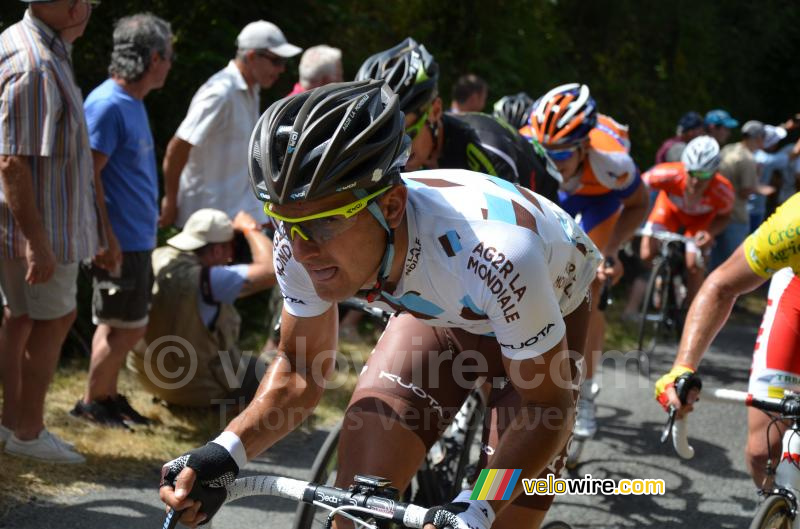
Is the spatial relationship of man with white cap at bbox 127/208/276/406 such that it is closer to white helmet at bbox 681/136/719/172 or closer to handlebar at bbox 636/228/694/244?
white helmet at bbox 681/136/719/172

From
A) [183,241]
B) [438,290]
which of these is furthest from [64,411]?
[438,290]

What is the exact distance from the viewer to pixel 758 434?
159 inches

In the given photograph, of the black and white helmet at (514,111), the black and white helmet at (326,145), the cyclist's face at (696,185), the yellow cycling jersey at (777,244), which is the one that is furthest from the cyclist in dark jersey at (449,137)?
the cyclist's face at (696,185)

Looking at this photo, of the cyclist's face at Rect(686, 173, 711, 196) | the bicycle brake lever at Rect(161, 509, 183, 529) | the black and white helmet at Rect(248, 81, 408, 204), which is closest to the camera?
the bicycle brake lever at Rect(161, 509, 183, 529)

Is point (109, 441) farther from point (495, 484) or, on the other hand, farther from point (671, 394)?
point (495, 484)

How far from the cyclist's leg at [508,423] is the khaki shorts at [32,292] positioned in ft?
8.69

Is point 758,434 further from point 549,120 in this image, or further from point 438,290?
point 549,120

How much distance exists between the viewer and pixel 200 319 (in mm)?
5852

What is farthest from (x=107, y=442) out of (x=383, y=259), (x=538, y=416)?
(x=538, y=416)

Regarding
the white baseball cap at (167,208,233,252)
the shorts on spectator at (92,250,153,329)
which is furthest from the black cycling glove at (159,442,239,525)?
the white baseball cap at (167,208,233,252)

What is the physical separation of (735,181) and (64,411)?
28.3 ft

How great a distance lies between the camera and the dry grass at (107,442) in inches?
193

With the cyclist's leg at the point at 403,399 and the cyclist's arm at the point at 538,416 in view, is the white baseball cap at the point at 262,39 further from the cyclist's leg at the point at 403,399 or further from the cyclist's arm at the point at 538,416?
the cyclist's arm at the point at 538,416

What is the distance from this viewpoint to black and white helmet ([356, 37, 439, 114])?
4.37 metres
